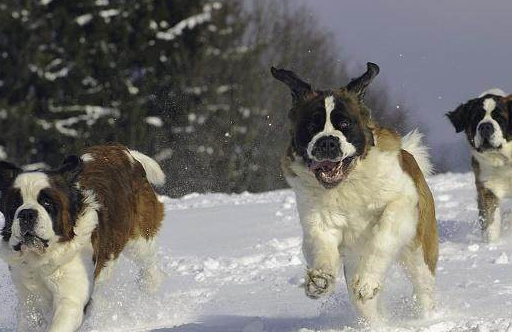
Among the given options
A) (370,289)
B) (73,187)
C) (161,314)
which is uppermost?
(370,289)

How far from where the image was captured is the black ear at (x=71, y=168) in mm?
6379

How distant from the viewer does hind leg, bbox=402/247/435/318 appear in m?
6.57

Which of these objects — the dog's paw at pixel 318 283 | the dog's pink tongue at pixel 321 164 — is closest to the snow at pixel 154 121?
the dog's pink tongue at pixel 321 164

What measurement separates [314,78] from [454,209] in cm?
2842

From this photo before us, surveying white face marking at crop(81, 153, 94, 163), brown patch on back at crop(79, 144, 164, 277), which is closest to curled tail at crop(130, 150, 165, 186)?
brown patch on back at crop(79, 144, 164, 277)

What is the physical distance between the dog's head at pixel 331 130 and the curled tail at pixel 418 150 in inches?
41.1

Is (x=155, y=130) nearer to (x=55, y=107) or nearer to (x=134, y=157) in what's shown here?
(x=55, y=107)

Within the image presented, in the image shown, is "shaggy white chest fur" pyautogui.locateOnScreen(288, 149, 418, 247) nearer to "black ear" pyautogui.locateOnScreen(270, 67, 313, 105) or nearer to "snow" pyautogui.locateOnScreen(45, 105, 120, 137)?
"black ear" pyautogui.locateOnScreen(270, 67, 313, 105)

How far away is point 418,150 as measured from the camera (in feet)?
23.6

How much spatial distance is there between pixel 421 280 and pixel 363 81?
1428mm

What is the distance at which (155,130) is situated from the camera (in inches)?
1310

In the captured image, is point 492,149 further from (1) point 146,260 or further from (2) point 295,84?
(2) point 295,84

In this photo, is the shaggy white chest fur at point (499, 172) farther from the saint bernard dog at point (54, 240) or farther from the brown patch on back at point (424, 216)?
the saint bernard dog at point (54, 240)

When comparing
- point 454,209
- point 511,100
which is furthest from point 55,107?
point 511,100
